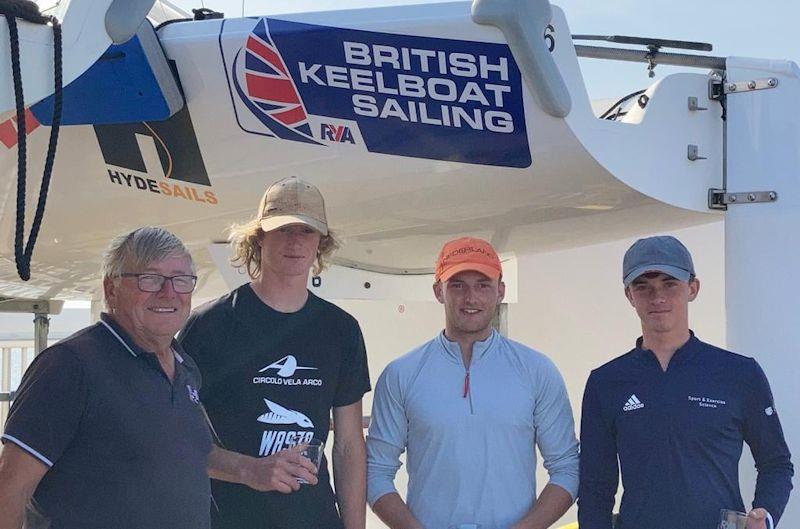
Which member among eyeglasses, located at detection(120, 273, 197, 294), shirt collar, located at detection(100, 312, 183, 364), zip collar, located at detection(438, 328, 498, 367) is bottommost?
zip collar, located at detection(438, 328, 498, 367)

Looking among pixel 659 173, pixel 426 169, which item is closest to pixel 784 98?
pixel 659 173

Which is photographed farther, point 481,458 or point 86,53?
point 481,458

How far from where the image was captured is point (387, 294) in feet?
15.3

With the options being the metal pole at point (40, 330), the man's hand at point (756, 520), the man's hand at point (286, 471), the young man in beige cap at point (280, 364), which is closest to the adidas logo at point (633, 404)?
the man's hand at point (756, 520)

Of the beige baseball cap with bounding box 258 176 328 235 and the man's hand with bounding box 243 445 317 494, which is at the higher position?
the beige baseball cap with bounding box 258 176 328 235

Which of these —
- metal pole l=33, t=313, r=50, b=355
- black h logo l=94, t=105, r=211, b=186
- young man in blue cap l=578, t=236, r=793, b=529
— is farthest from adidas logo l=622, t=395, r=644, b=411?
metal pole l=33, t=313, r=50, b=355

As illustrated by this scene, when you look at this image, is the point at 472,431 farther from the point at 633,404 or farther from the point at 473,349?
the point at 633,404

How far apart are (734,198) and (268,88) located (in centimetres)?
158

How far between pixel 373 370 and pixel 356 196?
342 cm

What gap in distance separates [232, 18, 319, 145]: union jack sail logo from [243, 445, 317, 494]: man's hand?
146 centimetres

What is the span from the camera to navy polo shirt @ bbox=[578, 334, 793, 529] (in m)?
2.14

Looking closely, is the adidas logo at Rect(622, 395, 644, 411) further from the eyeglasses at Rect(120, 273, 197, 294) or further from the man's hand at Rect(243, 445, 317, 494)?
the eyeglasses at Rect(120, 273, 197, 294)

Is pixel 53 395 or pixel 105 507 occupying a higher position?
pixel 53 395

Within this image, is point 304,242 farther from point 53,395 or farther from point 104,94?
point 104,94
